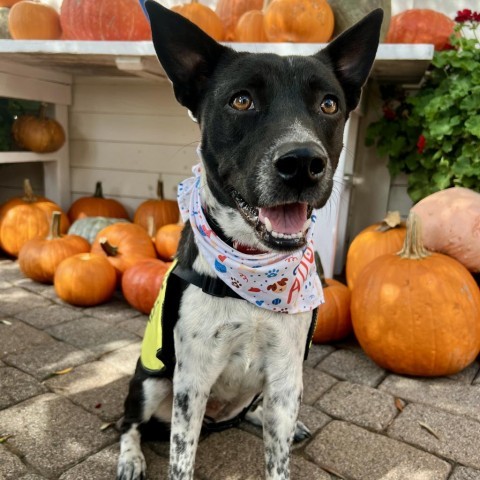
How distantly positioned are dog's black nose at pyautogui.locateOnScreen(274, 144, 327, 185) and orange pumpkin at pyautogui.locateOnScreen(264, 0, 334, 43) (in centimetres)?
233

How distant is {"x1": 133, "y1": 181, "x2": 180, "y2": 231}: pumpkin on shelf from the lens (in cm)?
462

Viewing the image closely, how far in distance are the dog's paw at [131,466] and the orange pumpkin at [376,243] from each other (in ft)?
6.40

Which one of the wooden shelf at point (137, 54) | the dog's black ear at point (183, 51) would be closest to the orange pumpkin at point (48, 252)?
the wooden shelf at point (137, 54)

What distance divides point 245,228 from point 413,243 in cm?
155

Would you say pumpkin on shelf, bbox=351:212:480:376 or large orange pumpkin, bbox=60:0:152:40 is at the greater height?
large orange pumpkin, bbox=60:0:152:40

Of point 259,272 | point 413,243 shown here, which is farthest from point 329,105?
point 413,243

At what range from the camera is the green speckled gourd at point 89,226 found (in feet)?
14.1

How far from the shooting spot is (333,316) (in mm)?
3020

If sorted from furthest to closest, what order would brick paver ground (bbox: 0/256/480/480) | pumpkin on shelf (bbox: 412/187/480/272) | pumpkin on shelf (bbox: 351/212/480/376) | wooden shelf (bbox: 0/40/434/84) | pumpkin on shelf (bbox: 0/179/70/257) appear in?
pumpkin on shelf (bbox: 0/179/70/257)
wooden shelf (bbox: 0/40/434/84)
pumpkin on shelf (bbox: 412/187/480/272)
pumpkin on shelf (bbox: 351/212/480/376)
brick paver ground (bbox: 0/256/480/480)

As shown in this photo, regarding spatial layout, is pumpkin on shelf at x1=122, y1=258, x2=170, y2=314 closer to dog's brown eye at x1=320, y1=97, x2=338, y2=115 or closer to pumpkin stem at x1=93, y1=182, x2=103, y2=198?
pumpkin stem at x1=93, y1=182, x2=103, y2=198

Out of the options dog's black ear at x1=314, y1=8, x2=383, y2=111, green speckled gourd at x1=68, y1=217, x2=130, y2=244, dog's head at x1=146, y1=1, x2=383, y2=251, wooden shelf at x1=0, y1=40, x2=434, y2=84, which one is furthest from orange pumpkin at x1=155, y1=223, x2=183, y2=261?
dog's black ear at x1=314, y1=8, x2=383, y2=111

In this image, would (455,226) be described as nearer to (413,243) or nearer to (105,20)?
(413,243)

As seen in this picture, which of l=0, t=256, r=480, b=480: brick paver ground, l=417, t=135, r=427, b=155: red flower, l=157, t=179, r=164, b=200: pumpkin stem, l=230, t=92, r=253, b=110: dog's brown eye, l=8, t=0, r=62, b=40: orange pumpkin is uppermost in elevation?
l=8, t=0, r=62, b=40: orange pumpkin

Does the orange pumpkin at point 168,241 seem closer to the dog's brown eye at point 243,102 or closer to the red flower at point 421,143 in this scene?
the red flower at point 421,143
